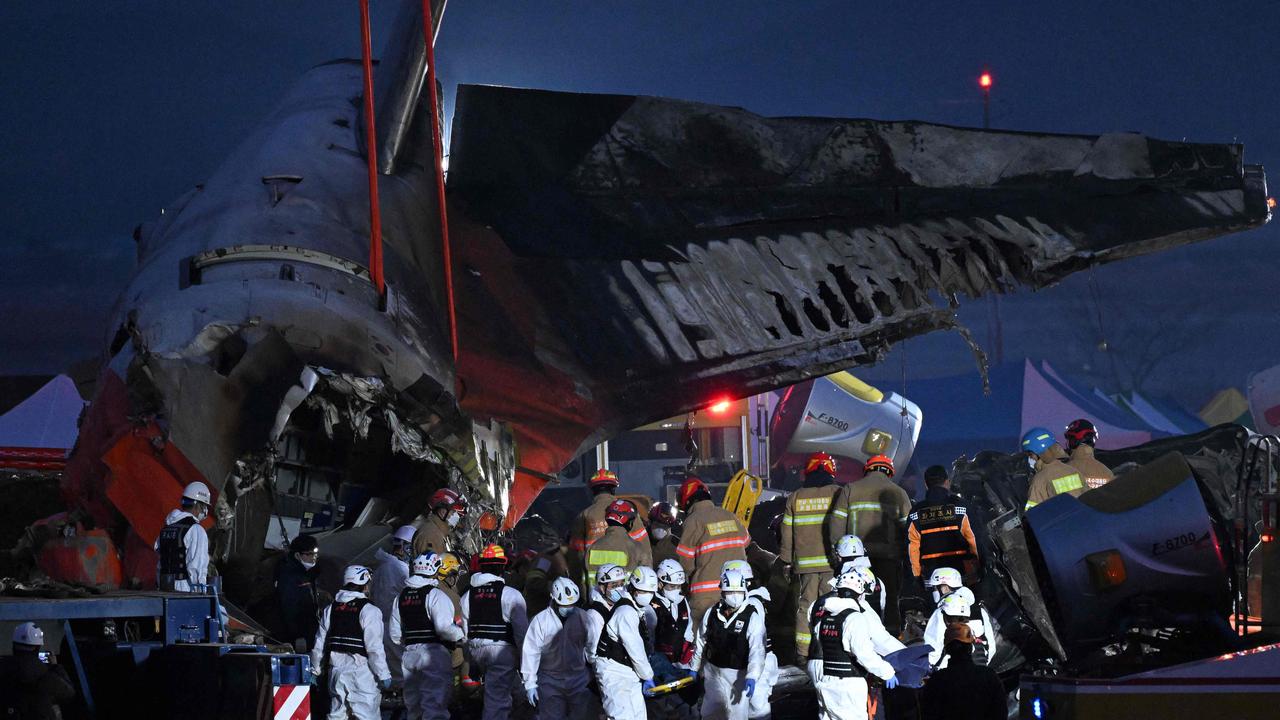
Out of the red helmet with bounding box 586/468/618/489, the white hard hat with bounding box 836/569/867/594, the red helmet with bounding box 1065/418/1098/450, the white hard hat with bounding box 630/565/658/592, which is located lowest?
the white hard hat with bounding box 836/569/867/594

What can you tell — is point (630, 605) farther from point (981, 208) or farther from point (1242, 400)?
point (1242, 400)

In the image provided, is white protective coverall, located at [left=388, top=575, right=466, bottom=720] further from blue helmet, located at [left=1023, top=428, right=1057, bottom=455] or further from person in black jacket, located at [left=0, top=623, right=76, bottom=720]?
blue helmet, located at [left=1023, top=428, right=1057, bottom=455]

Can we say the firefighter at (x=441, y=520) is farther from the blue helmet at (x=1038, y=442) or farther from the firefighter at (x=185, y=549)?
the blue helmet at (x=1038, y=442)

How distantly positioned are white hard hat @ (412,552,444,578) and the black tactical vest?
202 centimetres

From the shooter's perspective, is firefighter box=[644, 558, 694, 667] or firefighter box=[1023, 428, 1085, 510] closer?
firefighter box=[644, 558, 694, 667]

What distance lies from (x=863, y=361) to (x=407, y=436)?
18.1 ft

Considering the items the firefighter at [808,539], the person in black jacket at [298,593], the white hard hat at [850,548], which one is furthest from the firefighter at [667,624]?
the person in black jacket at [298,593]

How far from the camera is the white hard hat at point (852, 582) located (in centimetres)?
982

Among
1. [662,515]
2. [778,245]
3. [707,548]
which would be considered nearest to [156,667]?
[707,548]

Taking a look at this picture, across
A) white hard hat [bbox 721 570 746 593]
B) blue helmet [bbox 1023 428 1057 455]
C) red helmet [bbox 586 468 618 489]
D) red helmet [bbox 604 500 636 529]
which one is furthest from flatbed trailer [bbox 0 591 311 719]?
blue helmet [bbox 1023 428 1057 455]

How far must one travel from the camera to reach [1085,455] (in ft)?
45.3

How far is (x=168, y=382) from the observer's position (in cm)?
1128

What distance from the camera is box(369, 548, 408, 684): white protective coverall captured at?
13.7 m

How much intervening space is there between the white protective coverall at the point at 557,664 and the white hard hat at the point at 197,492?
295cm
